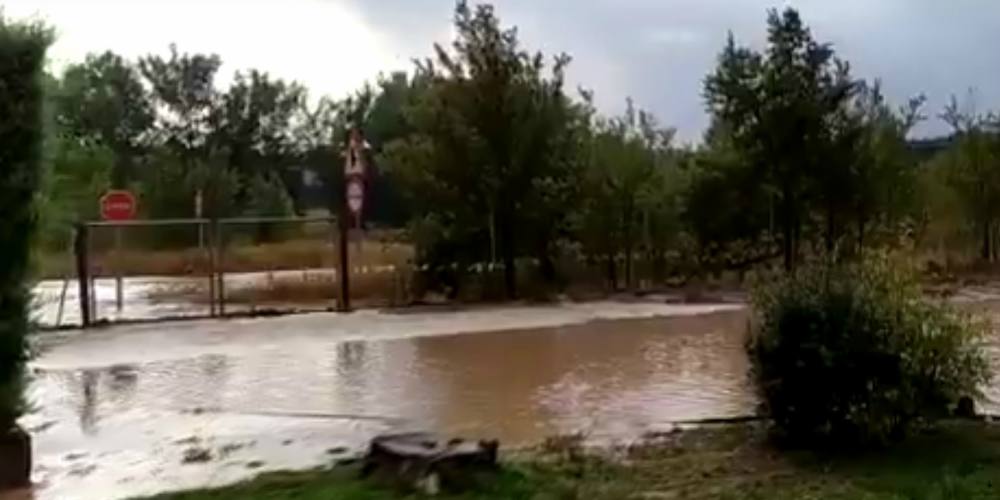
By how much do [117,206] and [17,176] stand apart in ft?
62.8

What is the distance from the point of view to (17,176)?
8.69 meters

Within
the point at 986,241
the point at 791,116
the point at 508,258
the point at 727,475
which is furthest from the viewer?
the point at 986,241

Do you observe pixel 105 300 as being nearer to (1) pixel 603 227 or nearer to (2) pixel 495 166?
(2) pixel 495 166

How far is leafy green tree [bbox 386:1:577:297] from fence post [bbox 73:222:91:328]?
6.21m

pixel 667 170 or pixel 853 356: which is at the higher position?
pixel 667 170

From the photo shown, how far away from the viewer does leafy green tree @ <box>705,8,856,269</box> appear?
2602 cm

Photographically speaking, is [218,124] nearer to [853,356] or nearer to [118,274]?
[118,274]

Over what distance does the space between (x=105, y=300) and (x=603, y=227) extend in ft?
28.9

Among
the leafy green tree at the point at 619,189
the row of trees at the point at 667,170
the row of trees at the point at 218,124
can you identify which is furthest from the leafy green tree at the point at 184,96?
the leafy green tree at the point at 619,189

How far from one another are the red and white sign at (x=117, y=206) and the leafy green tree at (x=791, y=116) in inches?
441

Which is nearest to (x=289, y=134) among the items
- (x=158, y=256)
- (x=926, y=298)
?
(x=158, y=256)

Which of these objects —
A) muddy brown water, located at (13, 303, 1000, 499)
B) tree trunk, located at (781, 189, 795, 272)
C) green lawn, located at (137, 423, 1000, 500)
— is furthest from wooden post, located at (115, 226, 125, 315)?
green lawn, located at (137, 423, 1000, 500)

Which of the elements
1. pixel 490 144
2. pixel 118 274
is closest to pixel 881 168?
pixel 490 144

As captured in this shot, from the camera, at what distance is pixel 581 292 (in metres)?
25.6
